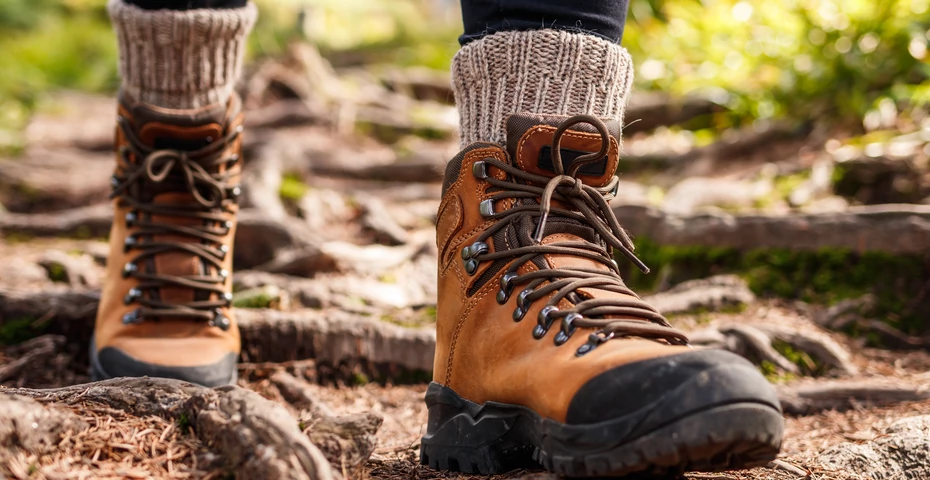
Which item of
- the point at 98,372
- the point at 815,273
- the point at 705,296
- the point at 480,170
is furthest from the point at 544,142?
the point at 815,273

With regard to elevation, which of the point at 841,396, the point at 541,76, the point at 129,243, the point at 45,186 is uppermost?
the point at 541,76

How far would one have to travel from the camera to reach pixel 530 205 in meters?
1.73

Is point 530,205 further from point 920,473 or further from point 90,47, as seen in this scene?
point 90,47

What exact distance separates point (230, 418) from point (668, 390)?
2.54 feet

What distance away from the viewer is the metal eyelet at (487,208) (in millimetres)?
1757

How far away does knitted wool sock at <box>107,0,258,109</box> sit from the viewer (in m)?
2.35

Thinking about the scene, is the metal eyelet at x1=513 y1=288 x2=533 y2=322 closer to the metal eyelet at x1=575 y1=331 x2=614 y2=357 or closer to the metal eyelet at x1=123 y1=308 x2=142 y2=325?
the metal eyelet at x1=575 y1=331 x2=614 y2=357

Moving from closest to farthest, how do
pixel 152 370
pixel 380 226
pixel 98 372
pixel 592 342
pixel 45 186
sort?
pixel 592 342, pixel 152 370, pixel 98 372, pixel 380 226, pixel 45 186

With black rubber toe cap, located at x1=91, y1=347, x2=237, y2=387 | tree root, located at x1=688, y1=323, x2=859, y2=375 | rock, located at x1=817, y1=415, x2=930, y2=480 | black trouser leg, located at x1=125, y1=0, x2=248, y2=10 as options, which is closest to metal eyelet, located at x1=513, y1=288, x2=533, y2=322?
rock, located at x1=817, y1=415, x2=930, y2=480

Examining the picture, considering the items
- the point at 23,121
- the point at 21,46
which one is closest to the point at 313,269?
the point at 23,121

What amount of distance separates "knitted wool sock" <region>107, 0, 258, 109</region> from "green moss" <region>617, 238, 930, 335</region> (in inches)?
89.7

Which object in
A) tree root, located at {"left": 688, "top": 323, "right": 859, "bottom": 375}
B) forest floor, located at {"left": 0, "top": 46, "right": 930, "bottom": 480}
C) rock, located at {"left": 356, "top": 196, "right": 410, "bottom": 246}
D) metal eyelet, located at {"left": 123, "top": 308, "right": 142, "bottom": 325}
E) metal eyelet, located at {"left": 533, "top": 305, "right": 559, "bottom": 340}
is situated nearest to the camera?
forest floor, located at {"left": 0, "top": 46, "right": 930, "bottom": 480}

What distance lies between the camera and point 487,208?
1.76 meters

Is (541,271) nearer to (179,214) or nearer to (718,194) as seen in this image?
(179,214)
